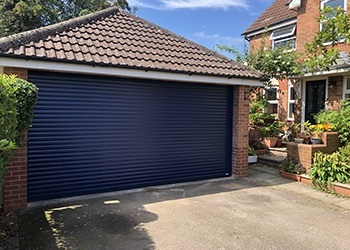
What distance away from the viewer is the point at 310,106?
1157cm

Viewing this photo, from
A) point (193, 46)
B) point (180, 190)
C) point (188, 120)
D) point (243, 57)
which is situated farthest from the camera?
point (243, 57)

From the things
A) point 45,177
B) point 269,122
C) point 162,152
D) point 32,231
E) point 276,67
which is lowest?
point 32,231

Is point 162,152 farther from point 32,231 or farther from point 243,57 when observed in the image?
point 243,57

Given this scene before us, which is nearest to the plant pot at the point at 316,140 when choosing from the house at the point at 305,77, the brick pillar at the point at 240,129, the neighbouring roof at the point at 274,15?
the brick pillar at the point at 240,129

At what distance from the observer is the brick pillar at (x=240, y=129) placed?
741 centimetres

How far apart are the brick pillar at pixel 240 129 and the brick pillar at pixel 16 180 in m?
5.37

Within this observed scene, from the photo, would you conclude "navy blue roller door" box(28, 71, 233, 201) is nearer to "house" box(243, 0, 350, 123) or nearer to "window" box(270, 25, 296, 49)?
"house" box(243, 0, 350, 123)

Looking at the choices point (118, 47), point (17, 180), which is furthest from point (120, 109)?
point (17, 180)

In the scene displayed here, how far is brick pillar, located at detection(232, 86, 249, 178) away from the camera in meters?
7.41

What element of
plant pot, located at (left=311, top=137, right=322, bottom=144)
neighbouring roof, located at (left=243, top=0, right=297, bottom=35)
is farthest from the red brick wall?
neighbouring roof, located at (left=243, top=0, right=297, bottom=35)

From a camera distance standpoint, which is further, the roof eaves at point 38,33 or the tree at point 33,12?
the tree at point 33,12

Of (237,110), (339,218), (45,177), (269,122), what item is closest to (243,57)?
(269,122)

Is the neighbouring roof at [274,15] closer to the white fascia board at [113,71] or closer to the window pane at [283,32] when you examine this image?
the window pane at [283,32]

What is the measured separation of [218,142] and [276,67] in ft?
15.9
